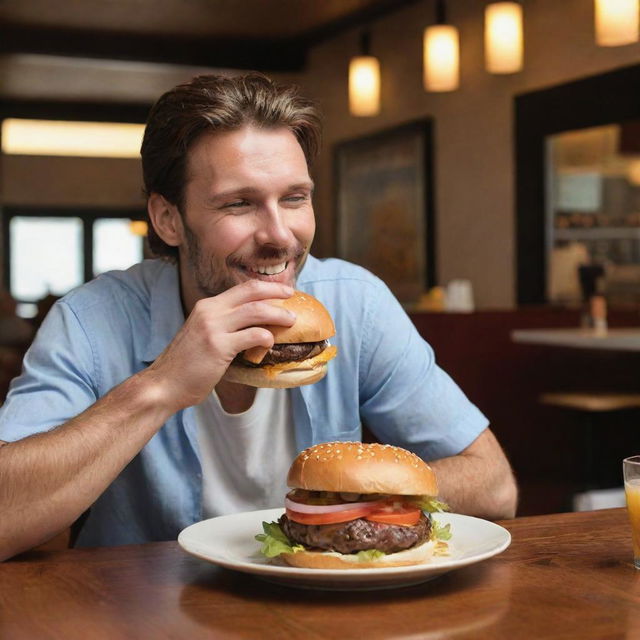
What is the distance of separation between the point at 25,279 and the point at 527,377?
975 centimetres

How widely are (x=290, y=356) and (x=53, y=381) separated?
1.34 feet

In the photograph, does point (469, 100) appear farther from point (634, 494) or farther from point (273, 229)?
point (634, 494)

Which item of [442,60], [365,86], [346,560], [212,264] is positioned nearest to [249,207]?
[212,264]

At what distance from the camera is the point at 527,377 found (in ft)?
19.0

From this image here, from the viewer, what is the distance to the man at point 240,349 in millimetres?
1807

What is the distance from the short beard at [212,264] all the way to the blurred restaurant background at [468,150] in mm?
3062

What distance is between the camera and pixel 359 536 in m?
1.29

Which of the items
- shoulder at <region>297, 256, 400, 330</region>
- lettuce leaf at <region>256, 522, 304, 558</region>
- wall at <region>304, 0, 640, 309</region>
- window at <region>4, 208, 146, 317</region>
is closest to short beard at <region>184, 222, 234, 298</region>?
shoulder at <region>297, 256, 400, 330</region>

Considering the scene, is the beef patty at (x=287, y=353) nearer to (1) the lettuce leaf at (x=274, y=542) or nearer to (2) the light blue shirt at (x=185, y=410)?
(2) the light blue shirt at (x=185, y=410)

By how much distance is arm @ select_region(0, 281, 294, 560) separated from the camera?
1.54 meters

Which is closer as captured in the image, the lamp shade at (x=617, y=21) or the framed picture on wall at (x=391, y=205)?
the lamp shade at (x=617, y=21)

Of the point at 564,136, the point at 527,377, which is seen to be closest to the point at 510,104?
the point at 564,136

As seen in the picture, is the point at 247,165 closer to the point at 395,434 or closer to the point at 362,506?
the point at 395,434

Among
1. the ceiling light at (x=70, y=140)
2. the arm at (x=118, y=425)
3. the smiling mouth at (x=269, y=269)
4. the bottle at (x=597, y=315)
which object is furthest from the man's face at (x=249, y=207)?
the ceiling light at (x=70, y=140)
